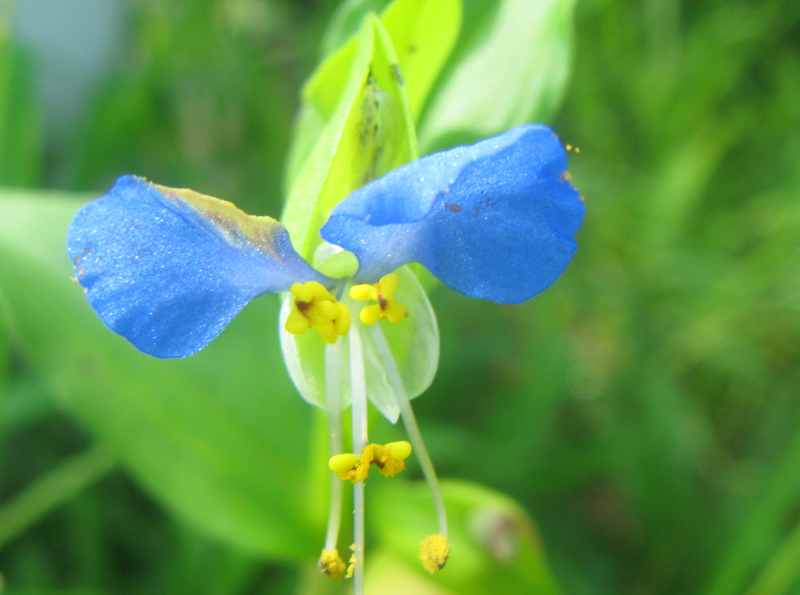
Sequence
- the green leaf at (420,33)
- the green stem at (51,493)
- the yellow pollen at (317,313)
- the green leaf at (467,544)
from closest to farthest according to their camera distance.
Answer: the yellow pollen at (317,313), the green leaf at (420,33), the green leaf at (467,544), the green stem at (51,493)

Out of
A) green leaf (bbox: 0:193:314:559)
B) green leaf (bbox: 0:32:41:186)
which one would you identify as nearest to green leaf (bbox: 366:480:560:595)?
green leaf (bbox: 0:193:314:559)

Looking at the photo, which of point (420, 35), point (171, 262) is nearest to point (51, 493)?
point (171, 262)

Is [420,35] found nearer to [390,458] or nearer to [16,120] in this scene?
[390,458]

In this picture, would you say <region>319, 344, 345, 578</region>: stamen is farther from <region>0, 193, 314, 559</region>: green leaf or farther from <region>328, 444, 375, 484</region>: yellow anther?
<region>0, 193, 314, 559</region>: green leaf

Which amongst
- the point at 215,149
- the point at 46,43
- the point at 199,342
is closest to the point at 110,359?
the point at 199,342

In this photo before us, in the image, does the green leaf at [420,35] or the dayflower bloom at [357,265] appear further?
the green leaf at [420,35]

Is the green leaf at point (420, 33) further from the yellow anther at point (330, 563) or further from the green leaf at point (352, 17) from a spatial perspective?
the yellow anther at point (330, 563)

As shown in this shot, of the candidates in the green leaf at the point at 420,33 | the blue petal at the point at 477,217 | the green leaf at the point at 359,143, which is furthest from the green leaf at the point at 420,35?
the blue petal at the point at 477,217
